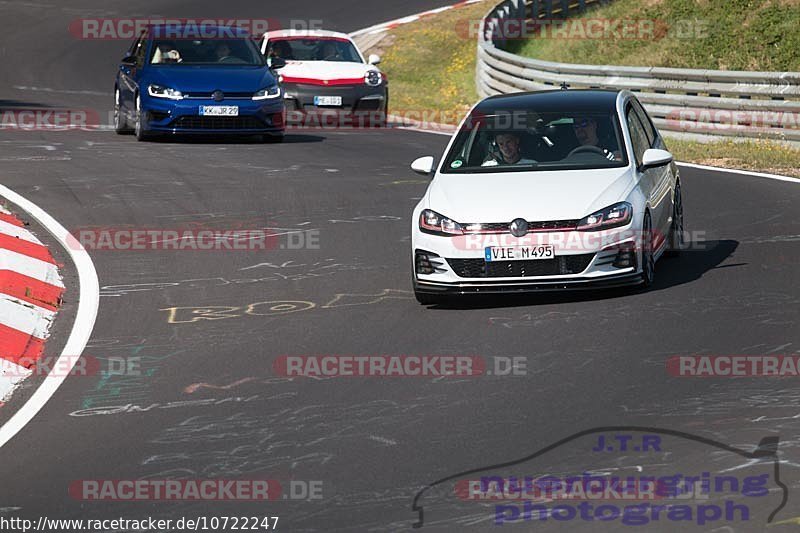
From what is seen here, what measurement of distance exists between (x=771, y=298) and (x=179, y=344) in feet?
13.4

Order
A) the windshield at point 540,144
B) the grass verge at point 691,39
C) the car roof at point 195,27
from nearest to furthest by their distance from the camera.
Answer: the windshield at point 540,144, the car roof at point 195,27, the grass verge at point 691,39

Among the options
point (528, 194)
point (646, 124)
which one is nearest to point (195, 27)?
point (646, 124)

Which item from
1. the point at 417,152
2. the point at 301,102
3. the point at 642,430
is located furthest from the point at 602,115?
the point at 301,102

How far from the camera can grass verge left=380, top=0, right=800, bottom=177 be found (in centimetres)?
3069

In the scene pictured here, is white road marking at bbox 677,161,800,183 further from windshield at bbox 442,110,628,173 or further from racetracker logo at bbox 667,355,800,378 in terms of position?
racetracker logo at bbox 667,355,800,378

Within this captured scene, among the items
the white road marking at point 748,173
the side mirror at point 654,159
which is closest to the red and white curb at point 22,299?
the side mirror at point 654,159

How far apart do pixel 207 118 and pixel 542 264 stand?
11.7m

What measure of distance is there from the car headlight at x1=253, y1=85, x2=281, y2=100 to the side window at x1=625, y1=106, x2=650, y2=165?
9.90m

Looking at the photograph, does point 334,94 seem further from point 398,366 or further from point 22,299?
point 398,366

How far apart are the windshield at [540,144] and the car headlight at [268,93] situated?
9.95 metres

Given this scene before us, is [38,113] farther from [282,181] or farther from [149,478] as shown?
[149,478]

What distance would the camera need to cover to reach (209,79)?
21.7 meters

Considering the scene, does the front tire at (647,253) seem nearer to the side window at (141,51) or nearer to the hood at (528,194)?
the hood at (528,194)

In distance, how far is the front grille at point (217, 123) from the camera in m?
21.7
